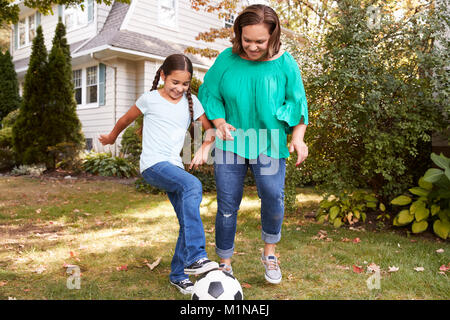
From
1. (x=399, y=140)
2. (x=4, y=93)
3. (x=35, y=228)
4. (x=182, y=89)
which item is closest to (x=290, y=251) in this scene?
(x=399, y=140)

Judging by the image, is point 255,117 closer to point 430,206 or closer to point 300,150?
point 300,150

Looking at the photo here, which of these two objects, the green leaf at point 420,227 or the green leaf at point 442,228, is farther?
the green leaf at point 420,227

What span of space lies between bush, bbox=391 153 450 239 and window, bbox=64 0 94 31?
1244cm

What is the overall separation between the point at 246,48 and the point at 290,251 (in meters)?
2.21

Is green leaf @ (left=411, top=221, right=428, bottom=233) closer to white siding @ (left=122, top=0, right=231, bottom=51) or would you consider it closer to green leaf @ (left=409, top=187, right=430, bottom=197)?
green leaf @ (left=409, top=187, right=430, bottom=197)

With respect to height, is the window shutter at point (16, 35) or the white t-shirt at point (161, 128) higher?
the window shutter at point (16, 35)

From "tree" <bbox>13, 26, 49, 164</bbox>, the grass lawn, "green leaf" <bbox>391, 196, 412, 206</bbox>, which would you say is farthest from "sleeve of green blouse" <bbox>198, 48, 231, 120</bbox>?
"tree" <bbox>13, 26, 49, 164</bbox>

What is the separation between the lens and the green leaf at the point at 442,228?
4227mm

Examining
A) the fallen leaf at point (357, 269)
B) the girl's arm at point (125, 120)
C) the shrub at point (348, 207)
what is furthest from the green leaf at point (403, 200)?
the girl's arm at point (125, 120)

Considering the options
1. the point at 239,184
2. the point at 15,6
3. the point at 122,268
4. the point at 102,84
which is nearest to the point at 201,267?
the point at 239,184

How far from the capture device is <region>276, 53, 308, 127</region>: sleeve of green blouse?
282 centimetres

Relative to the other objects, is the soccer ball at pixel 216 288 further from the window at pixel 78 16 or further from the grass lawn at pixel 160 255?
the window at pixel 78 16
